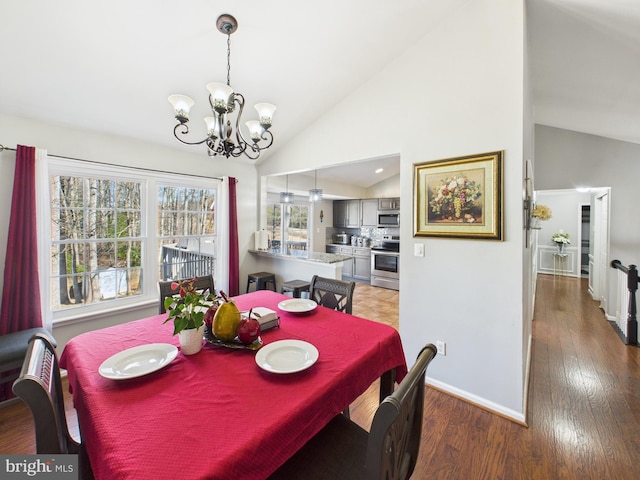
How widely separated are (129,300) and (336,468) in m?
2.90

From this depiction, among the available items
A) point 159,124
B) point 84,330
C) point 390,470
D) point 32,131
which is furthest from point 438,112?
point 84,330

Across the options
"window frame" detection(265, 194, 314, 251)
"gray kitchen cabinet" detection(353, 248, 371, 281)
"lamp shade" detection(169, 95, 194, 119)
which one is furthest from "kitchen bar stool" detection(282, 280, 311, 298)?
"gray kitchen cabinet" detection(353, 248, 371, 281)

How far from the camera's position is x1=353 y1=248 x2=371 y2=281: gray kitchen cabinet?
644 centimetres

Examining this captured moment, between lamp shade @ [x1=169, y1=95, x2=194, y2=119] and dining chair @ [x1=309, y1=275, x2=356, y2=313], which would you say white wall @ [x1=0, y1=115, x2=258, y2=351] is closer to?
lamp shade @ [x1=169, y1=95, x2=194, y2=119]

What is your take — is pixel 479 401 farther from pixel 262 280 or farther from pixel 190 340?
pixel 262 280

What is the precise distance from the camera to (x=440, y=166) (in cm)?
228

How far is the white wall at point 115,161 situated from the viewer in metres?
2.23

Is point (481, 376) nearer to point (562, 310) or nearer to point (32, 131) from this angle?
point (562, 310)

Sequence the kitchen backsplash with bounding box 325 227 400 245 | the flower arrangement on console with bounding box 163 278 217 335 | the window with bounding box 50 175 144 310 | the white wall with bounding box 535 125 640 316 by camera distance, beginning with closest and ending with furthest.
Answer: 1. the flower arrangement on console with bounding box 163 278 217 335
2. the window with bounding box 50 175 144 310
3. the white wall with bounding box 535 125 640 316
4. the kitchen backsplash with bounding box 325 227 400 245

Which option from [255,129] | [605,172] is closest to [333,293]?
[255,129]

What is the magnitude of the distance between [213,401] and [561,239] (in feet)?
28.7

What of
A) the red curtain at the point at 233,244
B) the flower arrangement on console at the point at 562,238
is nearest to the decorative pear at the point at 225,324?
the red curtain at the point at 233,244

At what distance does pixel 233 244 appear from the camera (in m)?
3.71

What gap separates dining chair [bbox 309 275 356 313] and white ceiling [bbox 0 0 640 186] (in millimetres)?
1962
